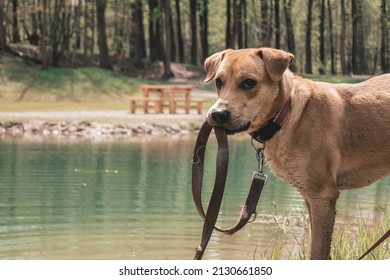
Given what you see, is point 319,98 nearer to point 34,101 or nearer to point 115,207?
point 115,207

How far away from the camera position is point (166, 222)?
941cm

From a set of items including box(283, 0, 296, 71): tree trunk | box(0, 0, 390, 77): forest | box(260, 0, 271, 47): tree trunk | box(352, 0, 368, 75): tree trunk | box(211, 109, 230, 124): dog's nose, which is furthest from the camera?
box(283, 0, 296, 71): tree trunk

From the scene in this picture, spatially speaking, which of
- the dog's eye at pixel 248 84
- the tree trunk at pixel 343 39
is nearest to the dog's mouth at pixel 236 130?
the dog's eye at pixel 248 84

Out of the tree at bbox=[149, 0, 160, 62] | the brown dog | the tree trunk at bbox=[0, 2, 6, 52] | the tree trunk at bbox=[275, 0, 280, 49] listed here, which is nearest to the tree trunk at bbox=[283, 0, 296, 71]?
the tree trunk at bbox=[275, 0, 280, 49]

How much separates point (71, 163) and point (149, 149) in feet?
10.2

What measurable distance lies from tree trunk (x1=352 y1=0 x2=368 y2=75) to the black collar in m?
25.3

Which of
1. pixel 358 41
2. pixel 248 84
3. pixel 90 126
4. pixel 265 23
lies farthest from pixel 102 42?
pixel 248 84

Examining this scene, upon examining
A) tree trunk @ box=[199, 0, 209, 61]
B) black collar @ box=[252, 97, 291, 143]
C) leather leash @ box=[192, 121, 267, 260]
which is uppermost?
black collar @ box=[252, 97, 291, 143]

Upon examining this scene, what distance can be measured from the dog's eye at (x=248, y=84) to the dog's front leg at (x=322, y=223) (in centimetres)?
62

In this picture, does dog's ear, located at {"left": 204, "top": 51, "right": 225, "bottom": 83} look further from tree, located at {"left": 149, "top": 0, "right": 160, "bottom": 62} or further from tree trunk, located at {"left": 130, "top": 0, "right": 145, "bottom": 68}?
tree, located at {"left": 149, "top": 0, "right": 160, "bottom": 62}

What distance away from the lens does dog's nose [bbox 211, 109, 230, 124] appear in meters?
3.89

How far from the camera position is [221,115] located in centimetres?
390

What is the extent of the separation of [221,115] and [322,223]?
75cm
